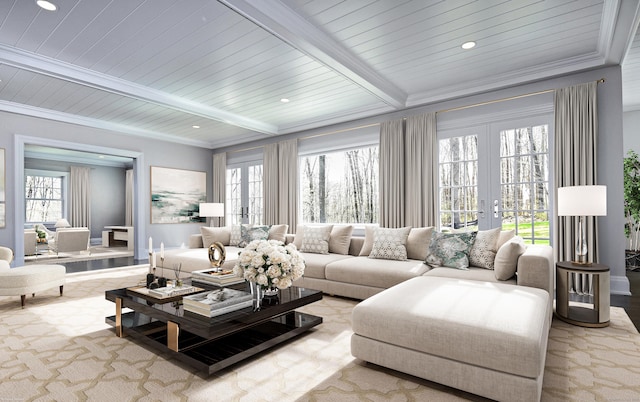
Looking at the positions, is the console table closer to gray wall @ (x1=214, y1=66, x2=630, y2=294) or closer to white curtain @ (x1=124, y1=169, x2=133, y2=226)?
white curtain @ (x1=124, y1=169, x2=133, y2=226)

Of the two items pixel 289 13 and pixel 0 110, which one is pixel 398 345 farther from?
pixel 0 110

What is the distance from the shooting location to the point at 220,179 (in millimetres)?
8250

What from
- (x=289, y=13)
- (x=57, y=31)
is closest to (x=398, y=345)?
(x=289, y=13)

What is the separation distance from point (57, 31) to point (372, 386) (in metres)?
4.17

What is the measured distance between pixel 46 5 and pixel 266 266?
9.51 ft

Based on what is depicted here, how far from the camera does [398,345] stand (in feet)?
6.66

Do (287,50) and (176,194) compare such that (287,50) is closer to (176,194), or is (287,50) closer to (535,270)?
(535,270)

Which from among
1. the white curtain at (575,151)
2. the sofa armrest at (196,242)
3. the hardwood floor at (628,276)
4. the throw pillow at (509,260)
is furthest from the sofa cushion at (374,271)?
the sofa armrest at (196,242)

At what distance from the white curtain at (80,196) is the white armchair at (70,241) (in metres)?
2.85

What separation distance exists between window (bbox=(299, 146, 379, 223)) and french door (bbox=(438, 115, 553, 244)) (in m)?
1.32

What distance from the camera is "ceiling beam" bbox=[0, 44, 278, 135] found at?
3.72 meters

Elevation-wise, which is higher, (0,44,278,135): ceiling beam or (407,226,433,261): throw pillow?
(0,44,278,135): ceiling beam

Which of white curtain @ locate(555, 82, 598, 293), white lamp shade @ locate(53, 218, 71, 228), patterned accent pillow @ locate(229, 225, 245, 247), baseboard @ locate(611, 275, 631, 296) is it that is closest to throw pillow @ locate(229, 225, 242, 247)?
patterned accent pillow @ locate(229, 225, 245, 247)

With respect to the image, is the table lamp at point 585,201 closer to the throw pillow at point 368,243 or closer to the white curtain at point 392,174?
the throw pillow at point 368,243
